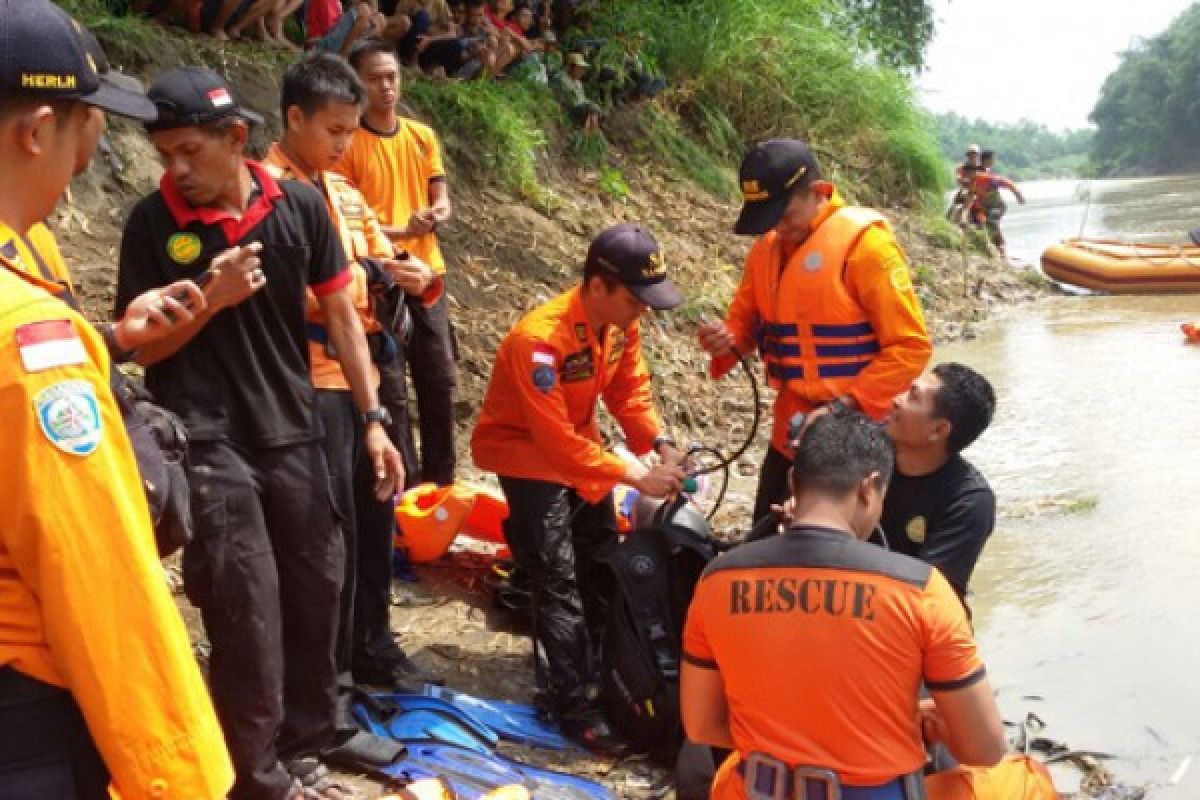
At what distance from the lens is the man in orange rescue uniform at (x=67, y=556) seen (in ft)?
4.93

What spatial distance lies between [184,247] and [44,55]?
4.83ft

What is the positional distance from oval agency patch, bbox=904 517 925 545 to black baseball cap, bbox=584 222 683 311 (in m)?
1.03

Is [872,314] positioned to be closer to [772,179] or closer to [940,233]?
[772,179]

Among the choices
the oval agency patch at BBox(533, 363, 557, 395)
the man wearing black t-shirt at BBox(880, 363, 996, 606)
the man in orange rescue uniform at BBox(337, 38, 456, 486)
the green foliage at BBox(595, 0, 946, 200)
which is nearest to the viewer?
the man wearing black t-shirt at BBox(880, 363, 996, 606)

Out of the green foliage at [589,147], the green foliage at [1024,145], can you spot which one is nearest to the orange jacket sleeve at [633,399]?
the green foliage at [589,147]

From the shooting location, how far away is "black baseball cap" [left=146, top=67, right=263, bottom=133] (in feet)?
9.84

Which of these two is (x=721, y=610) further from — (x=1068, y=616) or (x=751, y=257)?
(x=1068, y=616)

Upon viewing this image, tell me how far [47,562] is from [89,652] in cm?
12

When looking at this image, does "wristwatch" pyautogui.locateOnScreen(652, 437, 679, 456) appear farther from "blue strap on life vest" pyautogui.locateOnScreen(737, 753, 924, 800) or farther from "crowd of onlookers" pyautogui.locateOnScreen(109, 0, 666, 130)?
"crowd of onlookers" pyautogui.locateOnScreen(109, 0, 666, 130)

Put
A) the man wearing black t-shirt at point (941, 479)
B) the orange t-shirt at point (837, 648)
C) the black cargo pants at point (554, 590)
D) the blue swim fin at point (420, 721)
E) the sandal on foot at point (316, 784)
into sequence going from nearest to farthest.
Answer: the orange t-shirt at point (837, 648) → the man wearing black t-shirt at point (941, 479) → the sandal on foot at point (316, 784) → the blue swim fin at point (420, 721) → the black cargo pants at point (554, 590)

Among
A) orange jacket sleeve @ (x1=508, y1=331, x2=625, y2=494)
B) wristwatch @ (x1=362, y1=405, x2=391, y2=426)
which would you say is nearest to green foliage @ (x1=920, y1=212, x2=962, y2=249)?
orange jacket sleeve @ (x1=508, y1=331, x2=625, y2=494)

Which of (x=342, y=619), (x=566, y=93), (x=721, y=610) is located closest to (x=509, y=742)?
(x=342, y=619)

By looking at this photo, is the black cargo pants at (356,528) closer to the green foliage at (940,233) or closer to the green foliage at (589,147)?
the green foliage at (589,147)

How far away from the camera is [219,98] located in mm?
3043
